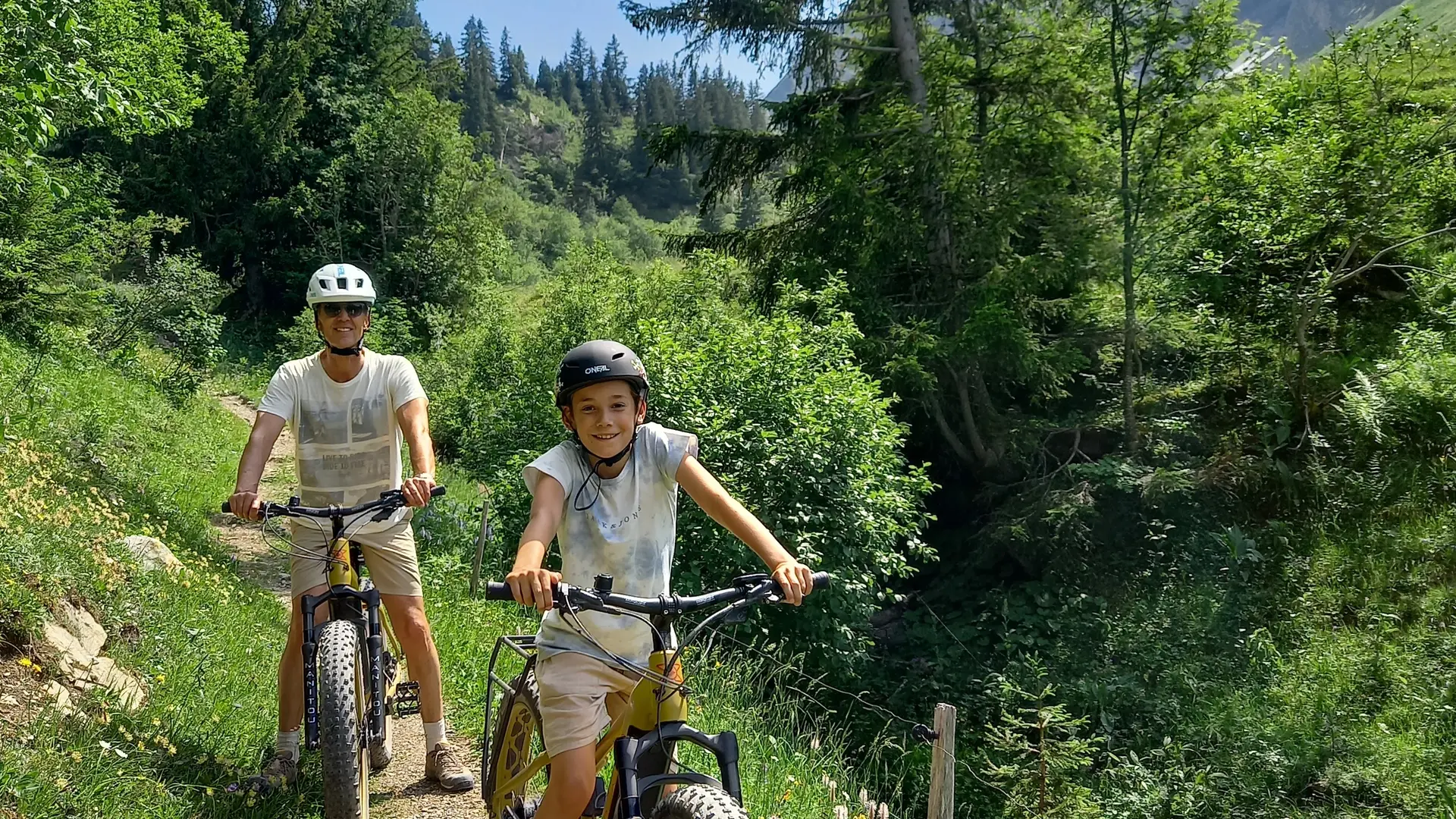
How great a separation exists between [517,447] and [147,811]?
6.77 metres

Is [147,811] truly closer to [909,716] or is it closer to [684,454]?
[684,454]

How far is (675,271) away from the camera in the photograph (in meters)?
15.0

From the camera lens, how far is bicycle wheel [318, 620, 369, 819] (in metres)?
3.55

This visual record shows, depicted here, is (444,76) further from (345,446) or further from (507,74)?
(507,74)

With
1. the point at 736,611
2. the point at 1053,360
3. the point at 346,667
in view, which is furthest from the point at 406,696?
the point at 1053,360

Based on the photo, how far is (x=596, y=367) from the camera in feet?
9.23

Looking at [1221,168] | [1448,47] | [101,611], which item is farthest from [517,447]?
[1448,47]

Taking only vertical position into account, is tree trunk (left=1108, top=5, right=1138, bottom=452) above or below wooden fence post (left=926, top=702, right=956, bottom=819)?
above

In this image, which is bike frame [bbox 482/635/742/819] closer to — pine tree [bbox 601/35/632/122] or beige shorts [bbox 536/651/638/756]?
beige shorts [bbox 536/651/638/756]

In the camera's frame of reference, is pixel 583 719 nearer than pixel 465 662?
Yes

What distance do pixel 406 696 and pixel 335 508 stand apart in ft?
4.43

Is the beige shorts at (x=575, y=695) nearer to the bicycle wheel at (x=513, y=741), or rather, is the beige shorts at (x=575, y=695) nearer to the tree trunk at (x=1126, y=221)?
the bicycle wheel at (x=513, y=741)

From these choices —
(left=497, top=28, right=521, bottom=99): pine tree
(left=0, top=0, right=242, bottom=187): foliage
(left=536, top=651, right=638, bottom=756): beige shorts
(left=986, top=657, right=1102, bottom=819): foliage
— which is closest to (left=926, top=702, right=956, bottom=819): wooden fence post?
(left=536, top=651, right=638, bottom=756): beige shorts

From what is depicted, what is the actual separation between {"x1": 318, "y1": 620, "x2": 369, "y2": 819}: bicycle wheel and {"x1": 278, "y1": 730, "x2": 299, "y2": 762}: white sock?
589 millimetres
